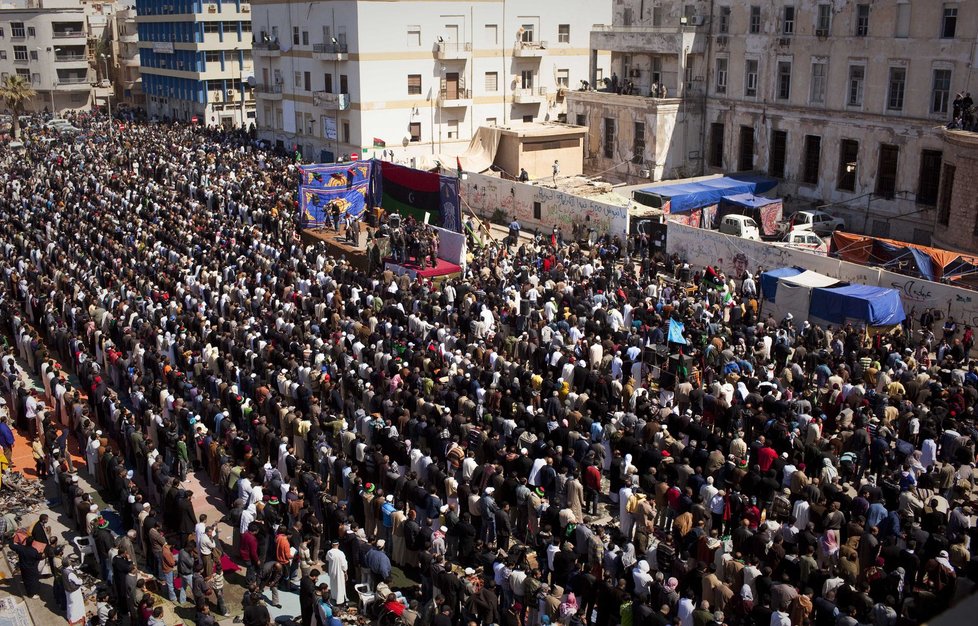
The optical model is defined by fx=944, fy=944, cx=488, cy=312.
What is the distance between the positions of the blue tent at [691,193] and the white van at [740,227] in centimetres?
220

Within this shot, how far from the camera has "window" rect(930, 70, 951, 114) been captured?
33969 millimetres

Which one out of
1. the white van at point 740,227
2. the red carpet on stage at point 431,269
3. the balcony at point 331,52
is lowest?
the red carpet on stage at point 431,269

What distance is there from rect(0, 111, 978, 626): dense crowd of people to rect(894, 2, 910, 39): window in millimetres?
13777

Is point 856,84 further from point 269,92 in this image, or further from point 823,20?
point 269,92

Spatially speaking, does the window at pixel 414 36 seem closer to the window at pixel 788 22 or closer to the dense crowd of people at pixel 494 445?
the window at pixel 788 22

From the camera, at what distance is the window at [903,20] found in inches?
1371

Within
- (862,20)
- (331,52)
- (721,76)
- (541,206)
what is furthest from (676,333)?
(331,52)

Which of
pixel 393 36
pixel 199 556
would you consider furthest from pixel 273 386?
pixel 393 36

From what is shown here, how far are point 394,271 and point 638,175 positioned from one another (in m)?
18.7

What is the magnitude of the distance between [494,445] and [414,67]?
37.0m

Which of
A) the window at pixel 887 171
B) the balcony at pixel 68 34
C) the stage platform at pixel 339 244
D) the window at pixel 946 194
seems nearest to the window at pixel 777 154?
the window at pixel 887 171

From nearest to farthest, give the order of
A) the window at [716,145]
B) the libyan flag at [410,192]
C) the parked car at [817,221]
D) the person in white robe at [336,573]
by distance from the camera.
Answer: the person in white robe at [336,573]
the libyan flag at [410,192]
the parked car at [817,221]
the window at [716,145]

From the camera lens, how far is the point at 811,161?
1558 inches

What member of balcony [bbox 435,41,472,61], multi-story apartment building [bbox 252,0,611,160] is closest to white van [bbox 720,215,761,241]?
multi-story apartment building [bbox 252,0,611,160]
